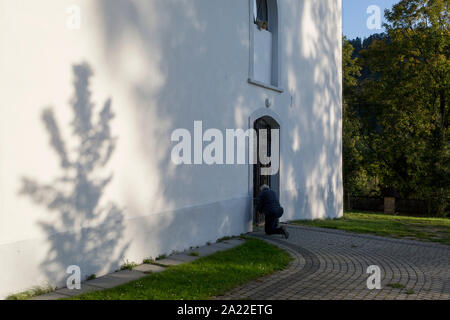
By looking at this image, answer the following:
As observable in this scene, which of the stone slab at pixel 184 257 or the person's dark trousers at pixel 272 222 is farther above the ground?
the person's dark trousers at pixel 272 222

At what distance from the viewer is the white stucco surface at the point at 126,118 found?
507 cm

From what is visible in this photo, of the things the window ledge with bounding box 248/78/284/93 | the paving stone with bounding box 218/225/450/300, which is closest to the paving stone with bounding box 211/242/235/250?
the paving stone with bounding box 218/225/450/300

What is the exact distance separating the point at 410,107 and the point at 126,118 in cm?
2441

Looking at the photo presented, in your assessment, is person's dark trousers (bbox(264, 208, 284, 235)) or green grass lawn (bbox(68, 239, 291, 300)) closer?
green grass lawn (bbox(68, 239, 291, 300))

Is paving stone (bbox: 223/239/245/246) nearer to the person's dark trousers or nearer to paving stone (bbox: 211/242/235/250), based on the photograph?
paving stone (bbox: 211/242/235/250)

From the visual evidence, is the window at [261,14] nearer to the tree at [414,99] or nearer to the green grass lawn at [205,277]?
the green grass lawn at [205,277]

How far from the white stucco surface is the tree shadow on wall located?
2cm

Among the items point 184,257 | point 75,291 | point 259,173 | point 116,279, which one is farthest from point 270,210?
point 75,291

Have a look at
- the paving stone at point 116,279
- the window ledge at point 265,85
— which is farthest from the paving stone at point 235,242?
the window ledge at point 265,85

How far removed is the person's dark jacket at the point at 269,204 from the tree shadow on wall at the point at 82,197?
166 inches

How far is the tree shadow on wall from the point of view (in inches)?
214

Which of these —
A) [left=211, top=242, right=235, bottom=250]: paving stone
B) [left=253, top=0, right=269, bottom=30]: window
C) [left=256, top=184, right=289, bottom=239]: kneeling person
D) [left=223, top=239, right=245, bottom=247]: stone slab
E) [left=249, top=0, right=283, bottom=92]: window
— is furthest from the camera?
[left=253, top=0, right=269, bottom=30]: window

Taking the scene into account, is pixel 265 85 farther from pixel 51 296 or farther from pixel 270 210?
pixel 51 296

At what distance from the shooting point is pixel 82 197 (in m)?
5.93
